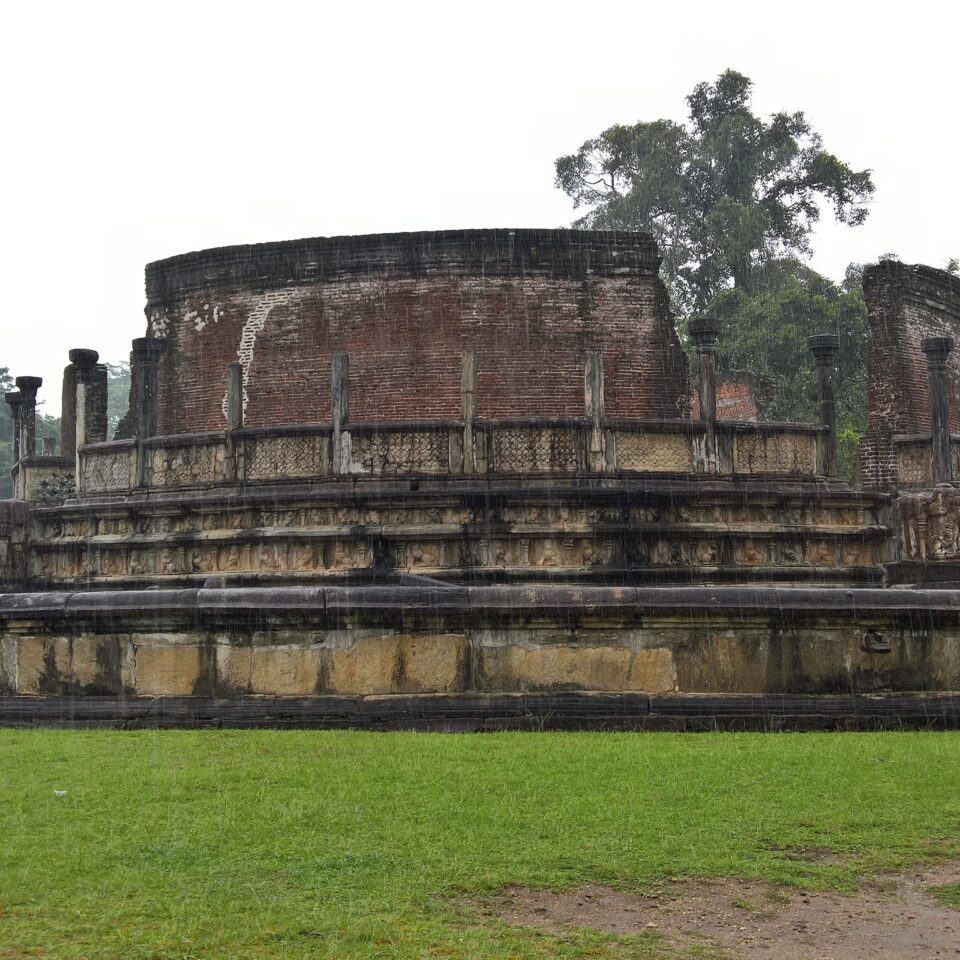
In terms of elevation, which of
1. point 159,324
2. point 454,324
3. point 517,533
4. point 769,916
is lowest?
point 769,916

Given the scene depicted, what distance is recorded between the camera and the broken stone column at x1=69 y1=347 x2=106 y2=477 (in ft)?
51.8

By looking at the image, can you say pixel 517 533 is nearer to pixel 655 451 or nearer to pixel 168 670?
pixel 655 451

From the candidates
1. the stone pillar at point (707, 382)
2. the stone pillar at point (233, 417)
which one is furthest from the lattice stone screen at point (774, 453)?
the stone pillar at point (233, 417)

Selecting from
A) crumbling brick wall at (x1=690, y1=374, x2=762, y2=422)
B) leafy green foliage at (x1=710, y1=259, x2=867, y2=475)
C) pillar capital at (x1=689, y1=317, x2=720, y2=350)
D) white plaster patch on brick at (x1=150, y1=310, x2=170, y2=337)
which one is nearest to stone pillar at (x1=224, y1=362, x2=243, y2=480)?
pillar capital at (x1=689, y1=317, x2=720, y2=350)

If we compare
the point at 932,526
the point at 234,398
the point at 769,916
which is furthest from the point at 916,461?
the point at 769,916

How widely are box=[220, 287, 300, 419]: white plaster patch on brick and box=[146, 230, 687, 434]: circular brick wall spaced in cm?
2

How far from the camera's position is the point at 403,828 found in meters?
4.06

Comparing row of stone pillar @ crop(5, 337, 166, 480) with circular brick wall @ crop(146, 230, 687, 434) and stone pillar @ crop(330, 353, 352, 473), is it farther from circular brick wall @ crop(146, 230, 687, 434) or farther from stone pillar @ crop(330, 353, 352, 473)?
stone pillar @ crop(330, 353, 352, 473)

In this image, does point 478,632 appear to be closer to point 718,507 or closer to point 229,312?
point 718,507

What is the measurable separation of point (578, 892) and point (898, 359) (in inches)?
693

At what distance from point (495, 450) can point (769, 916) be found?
31.2ft

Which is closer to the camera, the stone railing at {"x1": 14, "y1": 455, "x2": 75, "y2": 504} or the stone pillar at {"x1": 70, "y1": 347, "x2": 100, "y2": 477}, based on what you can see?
the stone pillar at {"x1": 70, "y1": 347, "x2": 100, "y2": 477}

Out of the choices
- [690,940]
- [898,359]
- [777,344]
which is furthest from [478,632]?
[777,344]

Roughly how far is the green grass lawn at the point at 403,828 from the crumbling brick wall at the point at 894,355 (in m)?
14.1
